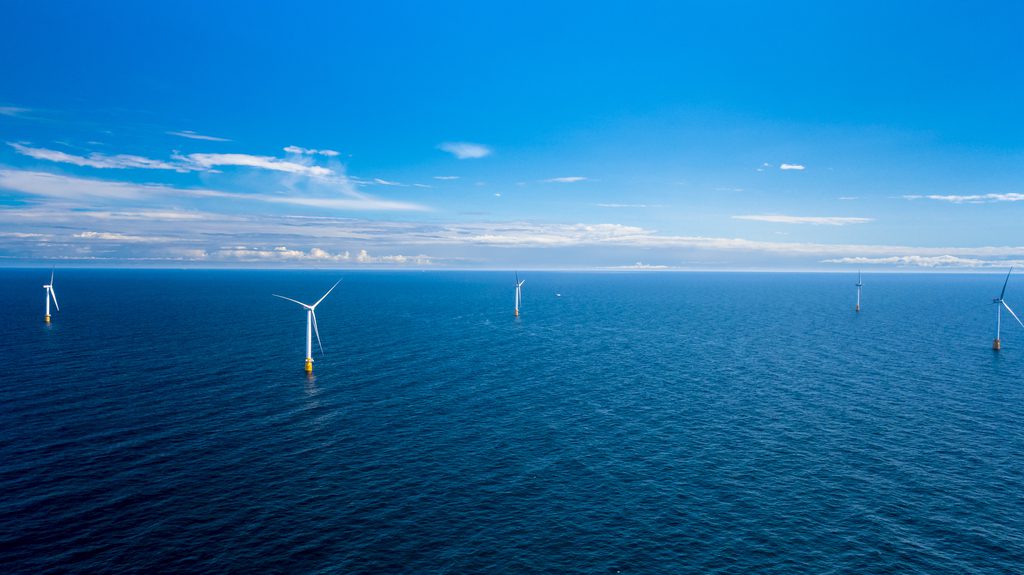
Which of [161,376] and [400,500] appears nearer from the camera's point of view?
[400,500]

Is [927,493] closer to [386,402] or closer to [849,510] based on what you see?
[849,510]

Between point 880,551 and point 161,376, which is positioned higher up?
point 161,376

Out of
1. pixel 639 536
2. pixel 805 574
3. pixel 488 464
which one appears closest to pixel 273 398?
pixel 488 464

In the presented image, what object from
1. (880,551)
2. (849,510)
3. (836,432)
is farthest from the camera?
(836,432)

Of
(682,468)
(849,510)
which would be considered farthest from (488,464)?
(849,510)

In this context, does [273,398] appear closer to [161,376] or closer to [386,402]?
[386,402]

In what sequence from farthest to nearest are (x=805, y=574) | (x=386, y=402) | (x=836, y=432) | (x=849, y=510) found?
(x=386, y=402), (x=836, y=432), (x=849, y=510), (x=805, y=574)
